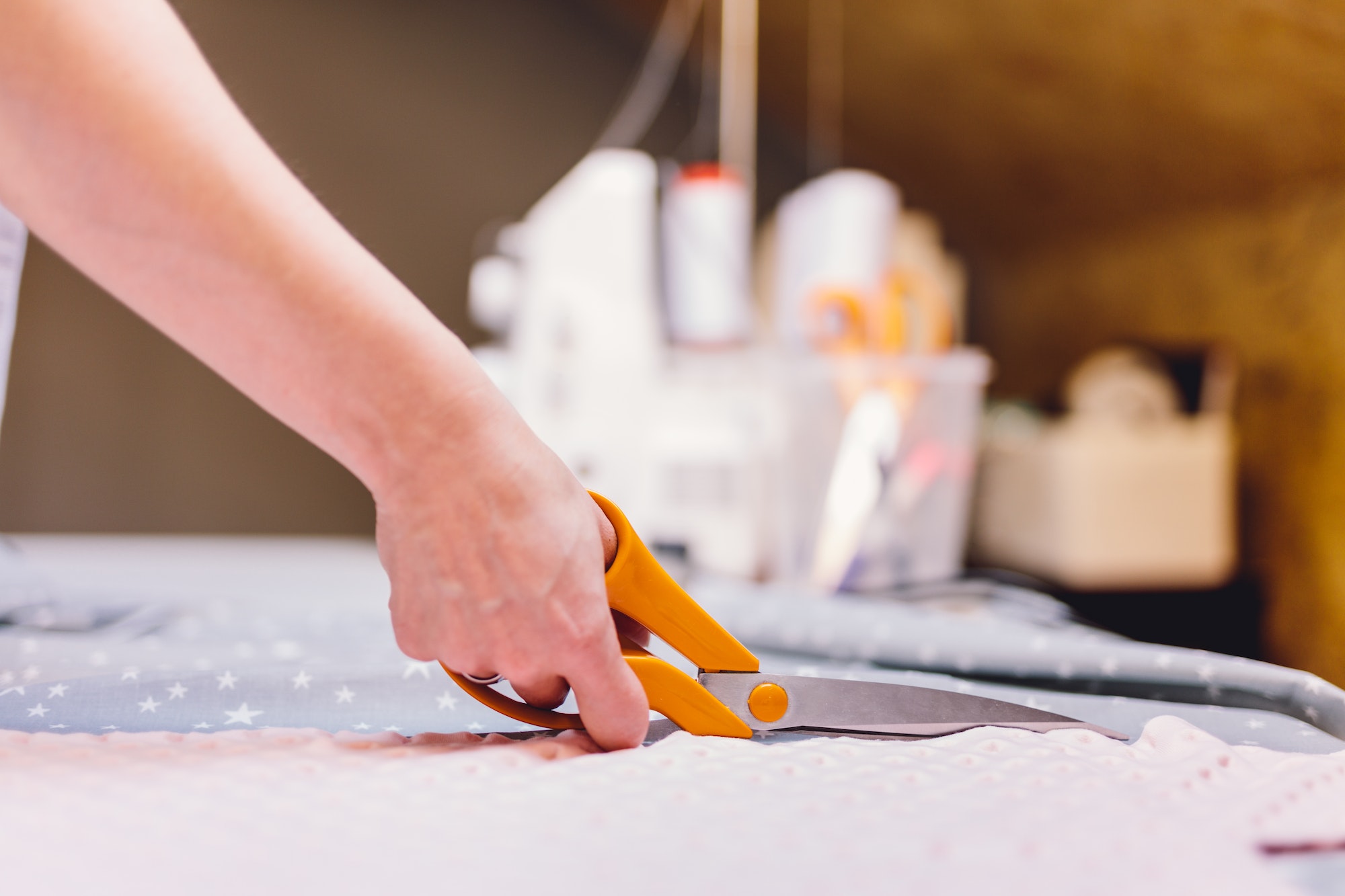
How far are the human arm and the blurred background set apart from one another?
931mm

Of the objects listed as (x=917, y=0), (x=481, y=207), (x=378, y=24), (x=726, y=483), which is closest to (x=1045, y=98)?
(x=917, y=0)

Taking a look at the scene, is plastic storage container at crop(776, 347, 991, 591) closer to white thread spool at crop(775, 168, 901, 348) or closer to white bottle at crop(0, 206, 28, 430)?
white thread spool at crop(775, 168, 901, 348)

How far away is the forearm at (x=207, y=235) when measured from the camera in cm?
28

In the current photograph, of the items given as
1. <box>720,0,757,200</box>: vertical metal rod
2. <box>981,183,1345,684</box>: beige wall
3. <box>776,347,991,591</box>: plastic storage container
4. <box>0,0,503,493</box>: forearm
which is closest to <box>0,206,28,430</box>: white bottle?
<box>0,0,503,493</box>: forearm

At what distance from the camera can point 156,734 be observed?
0.35 metres

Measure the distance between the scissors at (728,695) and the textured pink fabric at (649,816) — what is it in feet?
0.11

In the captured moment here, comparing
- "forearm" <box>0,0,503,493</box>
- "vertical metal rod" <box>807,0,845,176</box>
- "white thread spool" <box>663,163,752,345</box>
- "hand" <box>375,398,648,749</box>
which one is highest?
"vertical metal rod" <box>807,0,845,176</box>

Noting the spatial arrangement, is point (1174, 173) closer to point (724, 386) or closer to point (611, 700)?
point (724, 386)

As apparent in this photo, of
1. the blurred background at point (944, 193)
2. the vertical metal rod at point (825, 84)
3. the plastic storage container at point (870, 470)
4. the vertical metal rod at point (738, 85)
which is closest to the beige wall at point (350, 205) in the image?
the blurred background at point (944, 193)

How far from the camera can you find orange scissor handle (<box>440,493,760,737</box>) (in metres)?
0.37

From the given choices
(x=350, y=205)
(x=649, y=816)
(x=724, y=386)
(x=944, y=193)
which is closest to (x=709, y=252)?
(x=724, y=386)

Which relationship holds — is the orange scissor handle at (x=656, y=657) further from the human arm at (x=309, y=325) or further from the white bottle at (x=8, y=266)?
the white bottle at (x=8, y=266)

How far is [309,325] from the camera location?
31cm

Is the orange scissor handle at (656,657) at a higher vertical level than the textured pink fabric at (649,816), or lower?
higher
